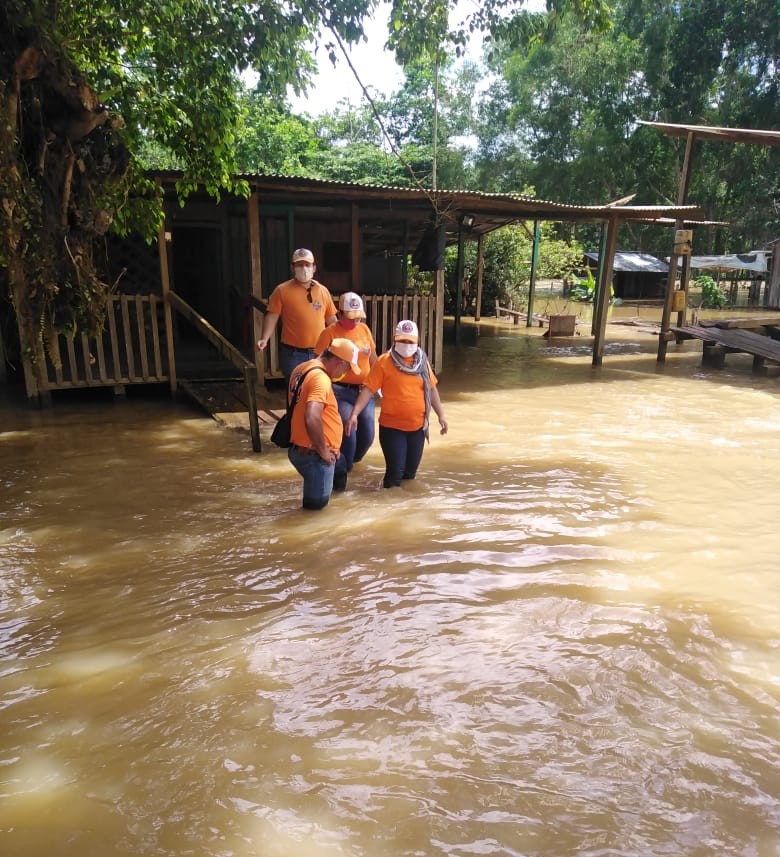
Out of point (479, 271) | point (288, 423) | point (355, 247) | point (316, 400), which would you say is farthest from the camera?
point (479, 271)

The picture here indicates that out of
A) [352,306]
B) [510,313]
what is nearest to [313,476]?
[352,306]

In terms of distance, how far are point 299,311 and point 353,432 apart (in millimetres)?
1681

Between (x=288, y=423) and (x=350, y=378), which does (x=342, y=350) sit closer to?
(x=288, y=423)

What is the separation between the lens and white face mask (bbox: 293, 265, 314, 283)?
7.06 metres

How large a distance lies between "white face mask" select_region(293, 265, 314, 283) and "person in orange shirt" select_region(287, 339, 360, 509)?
2065mm

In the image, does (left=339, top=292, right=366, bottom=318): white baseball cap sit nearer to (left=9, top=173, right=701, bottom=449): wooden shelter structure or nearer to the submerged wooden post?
(left=9, top=173, right=701, bottom=449): wooden shelter structure

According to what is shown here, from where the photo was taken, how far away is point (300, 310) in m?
7.07

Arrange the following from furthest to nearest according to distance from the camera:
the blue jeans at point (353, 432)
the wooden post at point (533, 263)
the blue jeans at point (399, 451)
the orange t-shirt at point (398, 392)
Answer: the wooden post at point (533, 263) → the blue jeans at point (353, 432) → the blue jeans at point (399, 451) → the orange t-shirt at point (398, 392)

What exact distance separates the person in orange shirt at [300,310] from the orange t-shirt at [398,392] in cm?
158

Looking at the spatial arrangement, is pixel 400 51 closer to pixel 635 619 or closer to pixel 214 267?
pixel 214 267

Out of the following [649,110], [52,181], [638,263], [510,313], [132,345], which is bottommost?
[510,313]

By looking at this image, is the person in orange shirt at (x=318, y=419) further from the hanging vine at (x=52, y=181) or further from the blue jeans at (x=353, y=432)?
the hanging vine at (x=52, y=181)

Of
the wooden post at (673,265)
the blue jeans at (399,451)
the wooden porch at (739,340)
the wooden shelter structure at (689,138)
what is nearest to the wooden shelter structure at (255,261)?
the wooden post at (673,265)

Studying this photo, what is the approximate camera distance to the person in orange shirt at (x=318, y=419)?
4.91 meters
